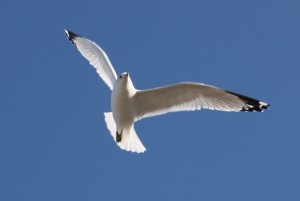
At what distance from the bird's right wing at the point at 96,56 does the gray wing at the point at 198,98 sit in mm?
956

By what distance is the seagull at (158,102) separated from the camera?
8430mm

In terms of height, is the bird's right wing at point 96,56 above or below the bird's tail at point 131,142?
above

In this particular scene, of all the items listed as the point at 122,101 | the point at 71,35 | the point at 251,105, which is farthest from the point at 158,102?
the point at 71,35

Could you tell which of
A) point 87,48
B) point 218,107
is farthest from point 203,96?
point 87,48

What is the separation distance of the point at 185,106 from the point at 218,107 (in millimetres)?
417

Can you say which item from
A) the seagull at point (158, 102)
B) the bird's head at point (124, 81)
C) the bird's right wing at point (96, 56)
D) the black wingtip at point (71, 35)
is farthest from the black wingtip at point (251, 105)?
the black wingtip at point (71, 35)

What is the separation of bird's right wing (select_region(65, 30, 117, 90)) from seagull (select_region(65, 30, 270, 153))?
727 millimetres

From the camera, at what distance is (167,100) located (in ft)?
28.5

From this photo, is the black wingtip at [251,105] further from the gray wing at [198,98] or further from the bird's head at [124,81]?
the bird's head at [124,81]

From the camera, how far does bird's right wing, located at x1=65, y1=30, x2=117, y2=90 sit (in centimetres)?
950

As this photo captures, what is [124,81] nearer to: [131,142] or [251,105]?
[131,142]

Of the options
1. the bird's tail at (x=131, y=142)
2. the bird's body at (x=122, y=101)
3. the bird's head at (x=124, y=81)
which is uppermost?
the bird's head at (x=124, y=81)

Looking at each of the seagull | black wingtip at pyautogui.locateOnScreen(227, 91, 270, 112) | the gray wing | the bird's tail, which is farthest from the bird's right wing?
black wingtip at pyautogui.locateOnScreen(227, 91, 270, 112)

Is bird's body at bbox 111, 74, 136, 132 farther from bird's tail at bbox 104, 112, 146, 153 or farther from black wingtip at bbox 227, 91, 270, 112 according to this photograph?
black wingtip at bbox 227, 91, 270, 112
